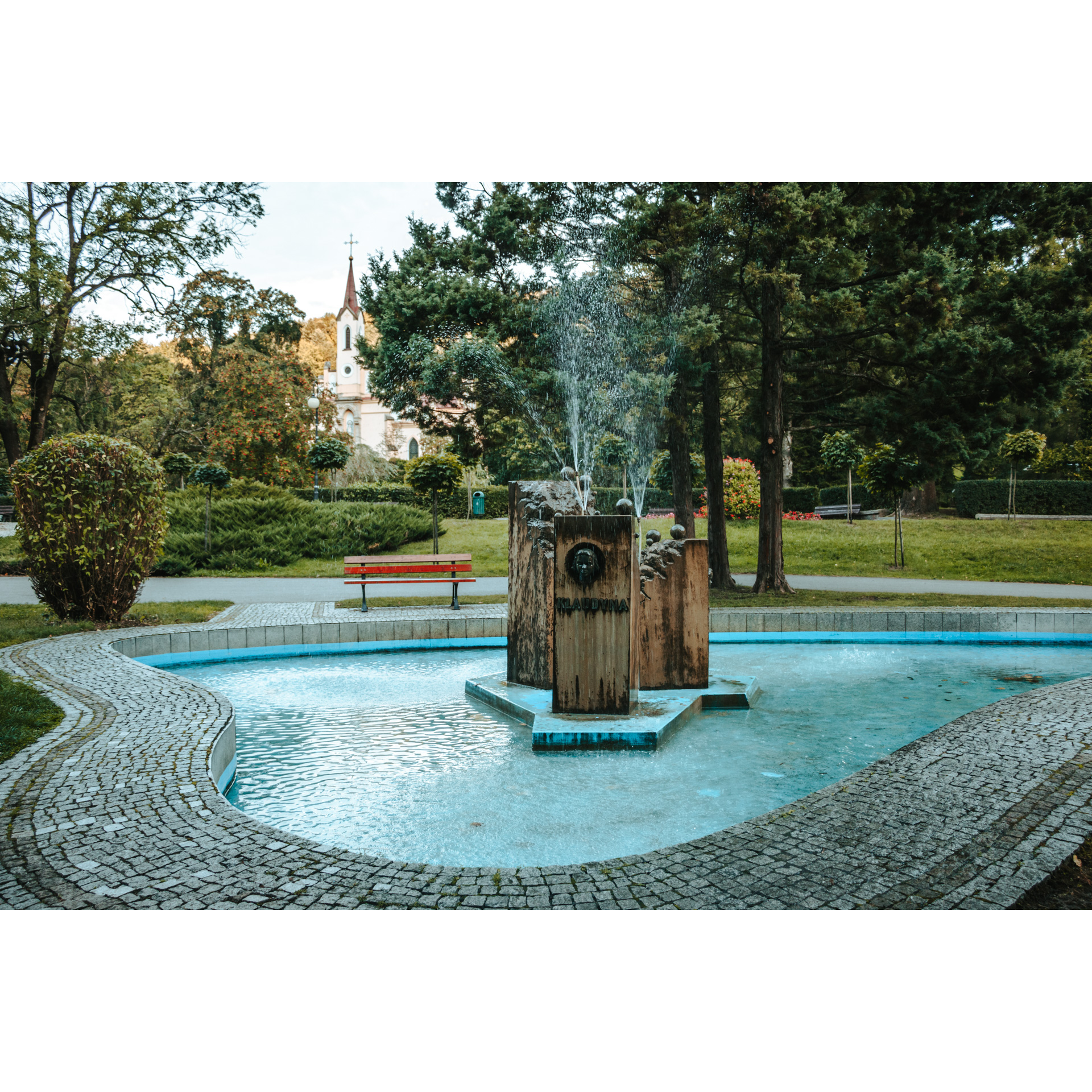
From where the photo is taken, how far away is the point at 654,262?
44.8ft

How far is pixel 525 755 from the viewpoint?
5.27 metres

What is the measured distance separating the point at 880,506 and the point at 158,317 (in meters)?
21.4

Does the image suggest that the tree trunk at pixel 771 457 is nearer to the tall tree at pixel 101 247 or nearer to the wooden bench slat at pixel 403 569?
the wooden bench slat at pixel 403 569

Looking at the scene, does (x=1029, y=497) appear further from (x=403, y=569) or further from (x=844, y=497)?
(x=403, y=569)

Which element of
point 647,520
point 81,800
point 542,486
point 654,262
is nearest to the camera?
point 81,800

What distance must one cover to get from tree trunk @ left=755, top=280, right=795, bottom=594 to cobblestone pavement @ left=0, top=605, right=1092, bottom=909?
9.06m

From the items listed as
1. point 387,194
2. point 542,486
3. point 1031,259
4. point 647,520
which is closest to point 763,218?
point 1031,259

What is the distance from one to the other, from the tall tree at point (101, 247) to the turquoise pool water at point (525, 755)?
14.4 meters

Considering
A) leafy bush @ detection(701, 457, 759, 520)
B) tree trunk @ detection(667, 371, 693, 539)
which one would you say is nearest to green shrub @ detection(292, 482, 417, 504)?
leafy bush @ detection(701, 457, 759, 520)

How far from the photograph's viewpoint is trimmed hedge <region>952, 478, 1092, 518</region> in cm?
2300

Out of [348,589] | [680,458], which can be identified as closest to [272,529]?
[348,589]

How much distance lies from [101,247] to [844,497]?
21996 millimetres

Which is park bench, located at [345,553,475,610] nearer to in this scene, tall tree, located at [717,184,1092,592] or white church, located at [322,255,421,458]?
tall tree, located at [717,184,1092,592]

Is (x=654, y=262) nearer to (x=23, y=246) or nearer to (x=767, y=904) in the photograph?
(x=767, y=904)
